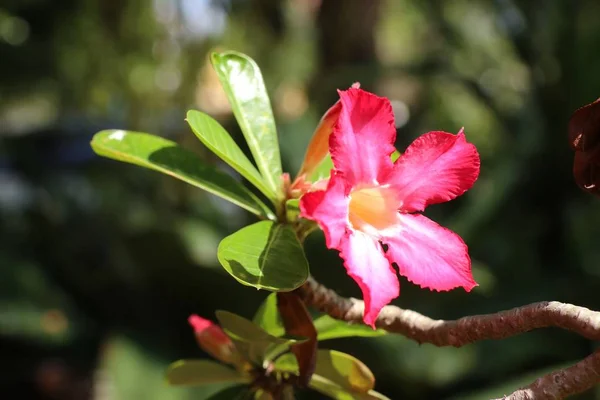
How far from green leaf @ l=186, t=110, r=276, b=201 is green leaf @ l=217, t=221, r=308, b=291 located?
36mm

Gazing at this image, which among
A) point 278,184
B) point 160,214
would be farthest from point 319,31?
point 278,184

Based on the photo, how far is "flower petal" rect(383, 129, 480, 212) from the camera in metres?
0.32

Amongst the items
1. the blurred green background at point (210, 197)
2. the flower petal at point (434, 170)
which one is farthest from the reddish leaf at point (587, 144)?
the blurred green background at point (210, 197)

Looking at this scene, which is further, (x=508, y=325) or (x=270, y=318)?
(x=270, y=318)

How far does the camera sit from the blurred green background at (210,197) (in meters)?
1.28

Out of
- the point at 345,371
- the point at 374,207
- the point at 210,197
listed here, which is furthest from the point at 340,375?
the point at 210,197

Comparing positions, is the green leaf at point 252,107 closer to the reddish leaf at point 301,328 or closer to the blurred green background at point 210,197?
the reddish leaf at point 301,328

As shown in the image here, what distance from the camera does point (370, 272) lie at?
29 centimetres

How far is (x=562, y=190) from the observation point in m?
1.67

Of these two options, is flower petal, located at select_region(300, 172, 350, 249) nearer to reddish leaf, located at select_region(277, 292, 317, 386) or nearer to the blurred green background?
reddish leaf, located at select_region(277, 292, 317, 386)

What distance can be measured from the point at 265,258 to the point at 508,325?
12cm

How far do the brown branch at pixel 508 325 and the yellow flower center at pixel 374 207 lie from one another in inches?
1.8

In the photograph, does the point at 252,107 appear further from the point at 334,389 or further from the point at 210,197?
the point at 210,197

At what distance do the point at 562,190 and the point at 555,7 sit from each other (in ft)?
1.72
